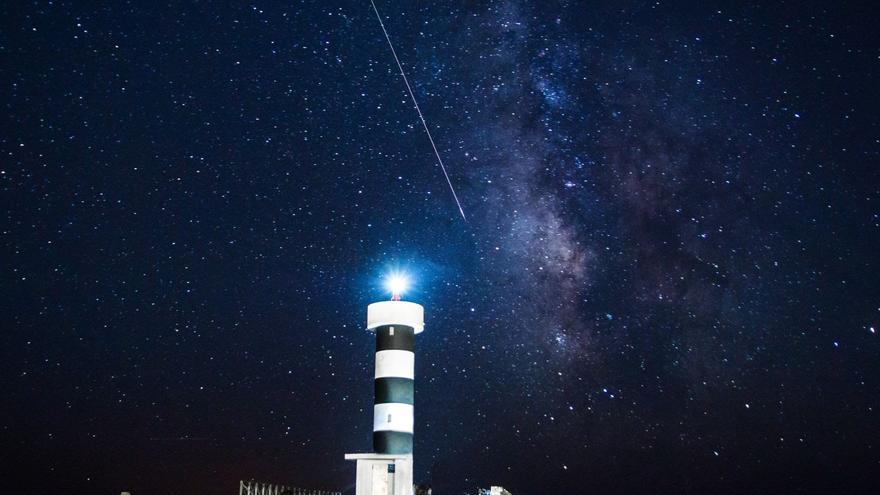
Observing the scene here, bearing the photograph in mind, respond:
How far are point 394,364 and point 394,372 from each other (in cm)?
28

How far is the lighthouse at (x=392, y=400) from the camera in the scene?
24.1m

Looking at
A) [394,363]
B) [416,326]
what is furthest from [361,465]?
[416,326]

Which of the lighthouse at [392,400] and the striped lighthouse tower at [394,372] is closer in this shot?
the lighthouse at [392,400]

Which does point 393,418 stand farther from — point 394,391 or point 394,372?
point 394,372

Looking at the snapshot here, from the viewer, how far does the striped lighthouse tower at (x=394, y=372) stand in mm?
26094

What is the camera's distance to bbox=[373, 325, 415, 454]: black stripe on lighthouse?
26062 mm

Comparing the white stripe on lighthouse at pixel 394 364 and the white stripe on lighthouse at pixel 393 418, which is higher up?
the white stripe on lighthouse at pixel 394 364

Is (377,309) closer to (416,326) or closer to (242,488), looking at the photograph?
(416,326)

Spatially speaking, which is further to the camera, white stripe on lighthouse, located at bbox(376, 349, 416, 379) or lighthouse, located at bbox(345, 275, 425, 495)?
white stripe on lighthouse, located at bbox(376, 349, 416, 379)

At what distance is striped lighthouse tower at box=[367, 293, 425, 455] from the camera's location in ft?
85.6

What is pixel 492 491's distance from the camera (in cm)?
2684

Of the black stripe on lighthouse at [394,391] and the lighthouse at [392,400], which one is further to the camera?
the black stripe on lighthouse at [394,391]

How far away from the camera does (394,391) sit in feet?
86.8

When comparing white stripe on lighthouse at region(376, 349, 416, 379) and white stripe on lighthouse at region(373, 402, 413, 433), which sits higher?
white stripe on lighthouse at region(376, 349, 416, 379)
